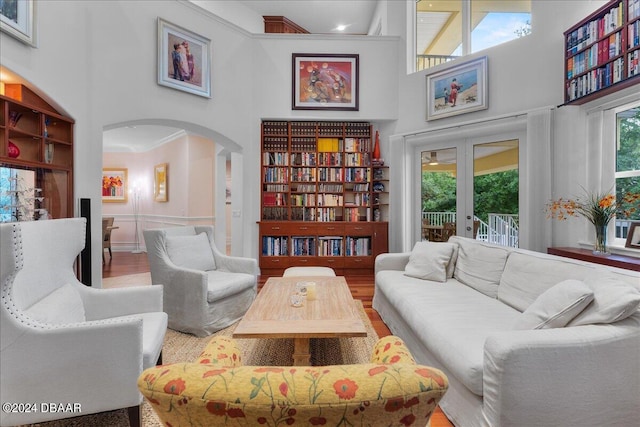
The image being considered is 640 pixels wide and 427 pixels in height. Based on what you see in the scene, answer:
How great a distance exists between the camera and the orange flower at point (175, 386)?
2.27ft

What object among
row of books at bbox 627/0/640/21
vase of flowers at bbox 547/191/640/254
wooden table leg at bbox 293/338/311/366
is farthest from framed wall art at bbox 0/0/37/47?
vase of flowers at bbox 547/191/640/254

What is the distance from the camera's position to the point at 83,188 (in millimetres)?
3639

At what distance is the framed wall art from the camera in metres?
2.67

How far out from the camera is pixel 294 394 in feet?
2.17

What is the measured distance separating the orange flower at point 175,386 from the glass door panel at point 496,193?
4586mm

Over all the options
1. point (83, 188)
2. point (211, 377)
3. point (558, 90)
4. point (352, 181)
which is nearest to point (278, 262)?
point (352, 181)

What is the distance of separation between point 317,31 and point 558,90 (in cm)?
482

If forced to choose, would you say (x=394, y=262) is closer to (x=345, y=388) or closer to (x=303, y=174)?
(x=303, y=174)

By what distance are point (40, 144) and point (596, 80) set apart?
17.5 ft

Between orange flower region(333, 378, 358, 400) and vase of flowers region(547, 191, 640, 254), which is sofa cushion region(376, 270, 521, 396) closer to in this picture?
orange flower region(333, 378, 358, 400)

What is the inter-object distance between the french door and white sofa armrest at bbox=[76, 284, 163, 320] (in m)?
4.13

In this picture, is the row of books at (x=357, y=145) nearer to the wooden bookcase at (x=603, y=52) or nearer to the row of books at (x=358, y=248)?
the row of books at (x=358, y=248)

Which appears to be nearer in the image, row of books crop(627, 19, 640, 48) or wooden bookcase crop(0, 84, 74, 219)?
row of books crop(627, 19, 640, 48)

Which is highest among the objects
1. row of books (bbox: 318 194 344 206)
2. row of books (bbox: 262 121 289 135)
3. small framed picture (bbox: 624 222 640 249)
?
row of books (bbox: 262 121 289 135)
